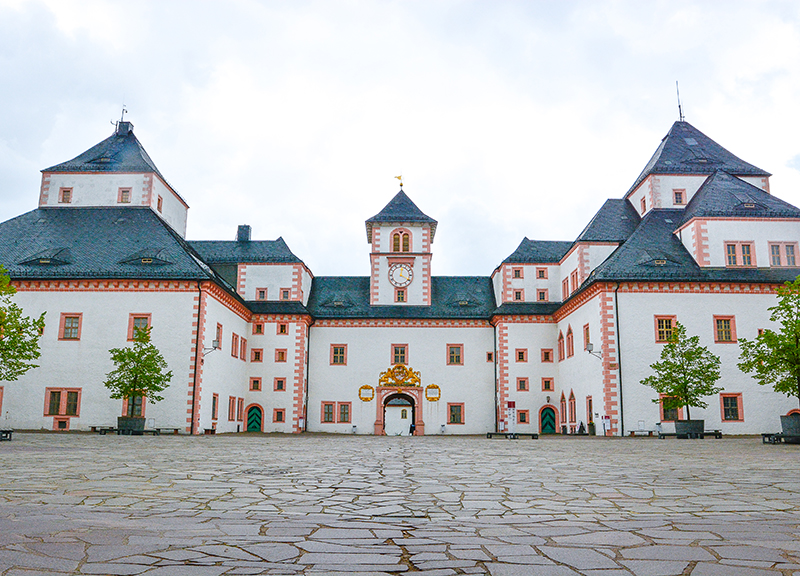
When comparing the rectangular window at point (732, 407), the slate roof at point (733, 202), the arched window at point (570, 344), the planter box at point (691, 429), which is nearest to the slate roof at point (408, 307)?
the arched window at point (570, 344)

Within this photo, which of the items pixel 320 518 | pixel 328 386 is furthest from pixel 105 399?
pixel 320 518

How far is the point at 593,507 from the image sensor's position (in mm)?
7719

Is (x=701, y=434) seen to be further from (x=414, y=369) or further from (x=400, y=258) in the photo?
(x=400, y=258)

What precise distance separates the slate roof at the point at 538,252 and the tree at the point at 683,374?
16335 millimetres

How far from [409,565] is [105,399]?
33422mm

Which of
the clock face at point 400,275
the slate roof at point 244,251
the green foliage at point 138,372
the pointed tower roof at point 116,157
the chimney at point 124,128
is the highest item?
the chimney at point 124,128

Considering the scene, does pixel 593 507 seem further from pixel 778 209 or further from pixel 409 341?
pixel 409 341

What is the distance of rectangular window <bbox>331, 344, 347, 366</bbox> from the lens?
47.2 meters

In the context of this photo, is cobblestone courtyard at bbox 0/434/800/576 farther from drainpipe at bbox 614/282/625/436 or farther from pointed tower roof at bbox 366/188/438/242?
pointed tower roof at bbox 366/188/438/242

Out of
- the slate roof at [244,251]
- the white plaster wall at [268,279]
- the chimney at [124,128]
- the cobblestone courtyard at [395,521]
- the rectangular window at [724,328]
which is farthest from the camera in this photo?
the slate roof at [244,251]

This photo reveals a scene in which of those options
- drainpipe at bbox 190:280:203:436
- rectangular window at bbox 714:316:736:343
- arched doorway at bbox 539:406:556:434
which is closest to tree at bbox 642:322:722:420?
rectangular window at bbox 714:316:736:343

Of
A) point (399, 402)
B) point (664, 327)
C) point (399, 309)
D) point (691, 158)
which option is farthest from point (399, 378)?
point (691, 158)

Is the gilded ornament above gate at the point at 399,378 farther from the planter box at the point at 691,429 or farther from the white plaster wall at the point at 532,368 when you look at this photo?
the planter box at the point at 691,429

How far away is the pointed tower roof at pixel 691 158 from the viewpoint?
43.2 m
